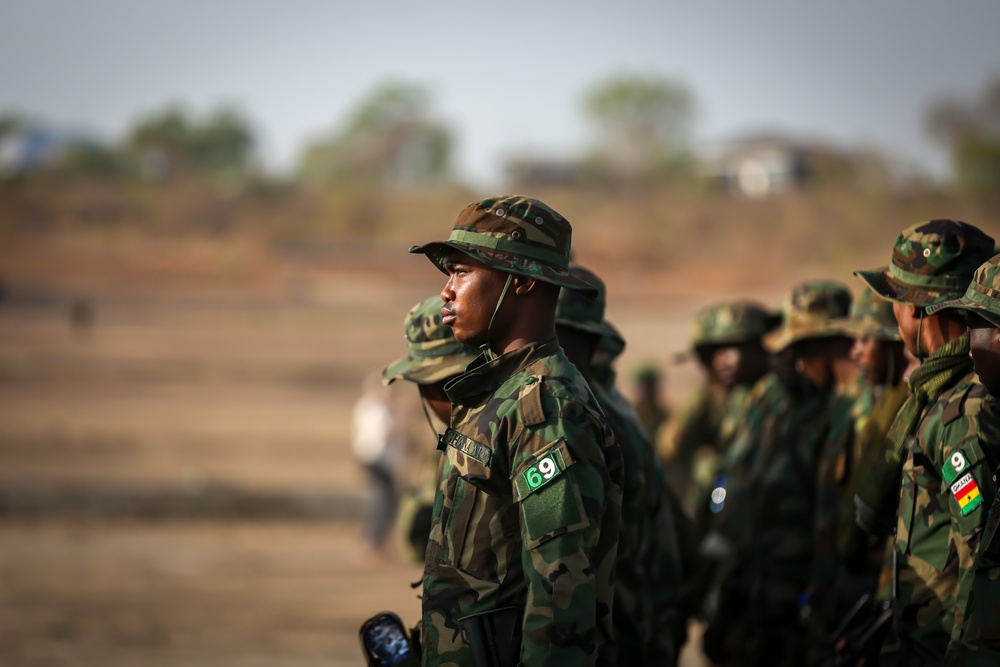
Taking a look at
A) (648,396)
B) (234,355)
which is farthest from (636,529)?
(234,355)

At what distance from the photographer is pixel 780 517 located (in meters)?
6.19

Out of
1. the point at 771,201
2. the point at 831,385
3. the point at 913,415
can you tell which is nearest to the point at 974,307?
the point at 913,415

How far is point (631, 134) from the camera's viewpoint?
66.1m

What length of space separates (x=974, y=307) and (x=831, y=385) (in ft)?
9.13

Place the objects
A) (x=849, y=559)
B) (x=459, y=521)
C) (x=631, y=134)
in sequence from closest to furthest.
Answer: (x=459, y=521) → (x=849, y=559) → (x=631, y=134)

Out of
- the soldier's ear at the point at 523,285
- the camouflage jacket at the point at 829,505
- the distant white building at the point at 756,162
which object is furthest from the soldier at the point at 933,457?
the distant white building at the point at 756,162

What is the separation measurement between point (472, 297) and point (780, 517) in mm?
3163

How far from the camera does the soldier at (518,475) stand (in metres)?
3.23

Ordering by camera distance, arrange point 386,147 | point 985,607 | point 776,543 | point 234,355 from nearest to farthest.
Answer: point 985,607 → point 776,543 → point 234,355 → point 386,147

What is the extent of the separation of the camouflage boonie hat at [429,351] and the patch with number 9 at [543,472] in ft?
3.92

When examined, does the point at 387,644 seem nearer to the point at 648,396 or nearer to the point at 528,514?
the point at 528,514

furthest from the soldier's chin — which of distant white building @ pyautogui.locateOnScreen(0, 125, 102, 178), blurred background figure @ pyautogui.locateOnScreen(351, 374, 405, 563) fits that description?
distant white building @ pyautogui.locateOnScreen(0, 125, 102, 178)

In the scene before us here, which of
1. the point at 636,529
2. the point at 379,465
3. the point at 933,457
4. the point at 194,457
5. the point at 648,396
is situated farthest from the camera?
the point at 194,457

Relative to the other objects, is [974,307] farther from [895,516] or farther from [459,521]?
[459,521]
